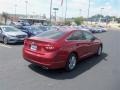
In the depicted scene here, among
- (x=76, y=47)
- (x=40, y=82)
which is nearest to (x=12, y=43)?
(x=76, y=47)

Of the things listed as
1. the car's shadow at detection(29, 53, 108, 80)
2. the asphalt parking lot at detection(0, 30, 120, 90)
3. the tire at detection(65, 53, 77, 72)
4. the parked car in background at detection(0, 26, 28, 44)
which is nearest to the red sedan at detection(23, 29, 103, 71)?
the tire at detection(65, 53, 77, 72)

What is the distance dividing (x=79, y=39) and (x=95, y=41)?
2.01 m

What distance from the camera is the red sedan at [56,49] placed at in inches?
264

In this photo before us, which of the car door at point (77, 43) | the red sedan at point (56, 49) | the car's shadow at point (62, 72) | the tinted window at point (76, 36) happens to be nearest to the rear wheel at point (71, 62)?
the red sedan at point (56, 49)

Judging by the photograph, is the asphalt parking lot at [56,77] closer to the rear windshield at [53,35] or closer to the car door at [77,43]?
the car door at [77,43]

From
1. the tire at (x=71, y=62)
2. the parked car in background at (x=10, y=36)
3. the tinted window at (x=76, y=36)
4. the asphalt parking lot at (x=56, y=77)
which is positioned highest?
the tinted window at (x=76, y=36)

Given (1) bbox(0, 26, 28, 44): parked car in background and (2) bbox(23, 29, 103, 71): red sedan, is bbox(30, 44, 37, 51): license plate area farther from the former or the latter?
(1) bbox(0, 26, 28, 44): parked car in background

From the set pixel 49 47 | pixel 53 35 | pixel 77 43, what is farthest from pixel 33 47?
pixel 77 43

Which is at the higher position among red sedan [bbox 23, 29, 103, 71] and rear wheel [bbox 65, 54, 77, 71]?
red sedan [bbox 23, 29, 103, 71]

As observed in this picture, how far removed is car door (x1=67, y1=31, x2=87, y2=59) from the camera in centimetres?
747

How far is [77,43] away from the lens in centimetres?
778

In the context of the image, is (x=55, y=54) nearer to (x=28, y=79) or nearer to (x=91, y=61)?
(x=28, y=79)

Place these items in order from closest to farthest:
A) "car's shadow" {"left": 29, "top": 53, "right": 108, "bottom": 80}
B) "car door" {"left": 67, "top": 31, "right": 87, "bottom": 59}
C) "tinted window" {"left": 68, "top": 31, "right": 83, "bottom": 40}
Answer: "car's shadow" {"left": 29, "top": 53, "right": 108, "bottom": 80} < "car door" {"left": 67, "top": 31, "right": 87, "bottom": 59} < "tinted window" {"left": 68, "top": 31, "right": 83, "bottom": 40}

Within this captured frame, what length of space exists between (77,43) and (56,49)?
133 centimetres
